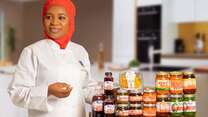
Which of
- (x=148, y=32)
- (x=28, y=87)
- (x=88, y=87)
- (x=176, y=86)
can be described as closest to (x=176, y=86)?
(x=176, y=86)

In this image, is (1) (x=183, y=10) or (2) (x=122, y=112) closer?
(2) (x=122, y=112)

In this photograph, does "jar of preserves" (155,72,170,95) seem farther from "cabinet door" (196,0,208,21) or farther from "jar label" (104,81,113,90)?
"cabinet door" (196,0,208,21)

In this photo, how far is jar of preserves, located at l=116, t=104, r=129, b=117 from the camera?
0.64 metres

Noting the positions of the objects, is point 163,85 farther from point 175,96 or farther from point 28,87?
point 28,87

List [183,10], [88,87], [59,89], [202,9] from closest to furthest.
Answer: [59,89] < [88,87] < [202,9] < [183,10]

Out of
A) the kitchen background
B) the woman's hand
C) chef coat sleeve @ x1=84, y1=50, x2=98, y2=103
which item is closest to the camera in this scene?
the woman's hand

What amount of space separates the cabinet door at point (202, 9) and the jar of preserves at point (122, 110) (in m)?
2.67

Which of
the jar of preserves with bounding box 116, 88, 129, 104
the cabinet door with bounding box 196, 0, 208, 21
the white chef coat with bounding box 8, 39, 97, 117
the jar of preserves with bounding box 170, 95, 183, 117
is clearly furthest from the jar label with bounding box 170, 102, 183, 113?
the cabinet door with bounding box 196, 0, 208, 21

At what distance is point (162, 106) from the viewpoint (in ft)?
2.16

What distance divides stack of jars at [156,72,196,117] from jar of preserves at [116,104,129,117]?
7 centimetres

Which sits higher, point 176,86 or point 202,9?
point 202,9

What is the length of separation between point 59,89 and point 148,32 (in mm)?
2679

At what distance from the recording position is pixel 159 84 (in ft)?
2.18

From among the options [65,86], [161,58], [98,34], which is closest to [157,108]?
[65,86]
